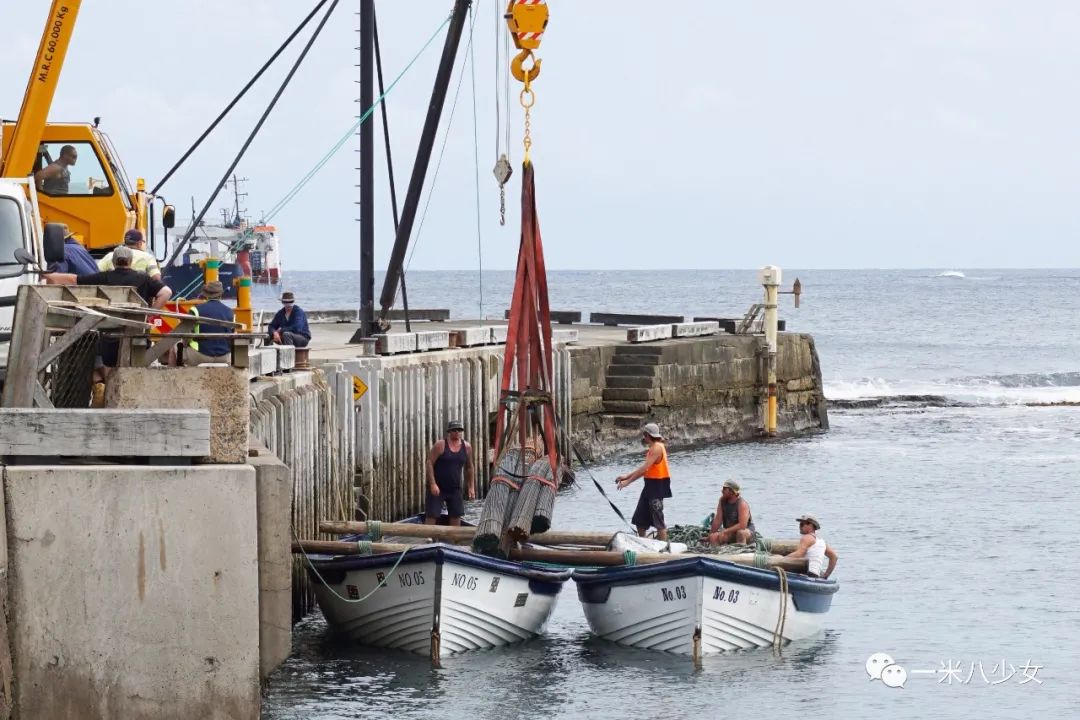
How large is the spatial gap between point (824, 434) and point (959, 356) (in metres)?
42.2

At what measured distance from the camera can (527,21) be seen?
53.1ft

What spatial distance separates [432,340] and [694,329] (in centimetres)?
1584

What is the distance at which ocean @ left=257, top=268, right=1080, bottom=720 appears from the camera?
15755mm

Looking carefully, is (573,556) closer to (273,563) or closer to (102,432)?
(273,563)

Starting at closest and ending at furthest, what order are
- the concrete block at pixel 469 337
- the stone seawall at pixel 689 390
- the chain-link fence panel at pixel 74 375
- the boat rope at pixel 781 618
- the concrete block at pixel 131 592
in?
the concrete block at pixel 131 592
the chain-link fence panel at pixel 74 375
the boat rope at pixel 781 618
the concrete block at pixel 469 337
the stone seawall at pixel 689 390

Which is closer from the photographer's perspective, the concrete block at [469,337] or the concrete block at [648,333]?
the concrete block at [469,337]

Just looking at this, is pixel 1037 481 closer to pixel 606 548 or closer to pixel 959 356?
pixel 606 548

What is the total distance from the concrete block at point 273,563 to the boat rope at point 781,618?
22.8 feet

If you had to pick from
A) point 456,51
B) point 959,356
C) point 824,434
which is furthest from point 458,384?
point 959,356

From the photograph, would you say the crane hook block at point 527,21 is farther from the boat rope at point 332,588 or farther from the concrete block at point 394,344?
the concrete block at point 394,344

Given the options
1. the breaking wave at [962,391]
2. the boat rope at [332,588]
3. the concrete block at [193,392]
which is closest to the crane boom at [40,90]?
the boat rope at [332,588]

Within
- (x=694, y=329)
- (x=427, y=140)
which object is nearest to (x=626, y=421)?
(x=694, y=329)

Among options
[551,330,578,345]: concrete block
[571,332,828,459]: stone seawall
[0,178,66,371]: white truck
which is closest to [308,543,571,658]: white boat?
[0,178,66,371]: white truck

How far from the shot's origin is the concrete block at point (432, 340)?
26.8 meters
